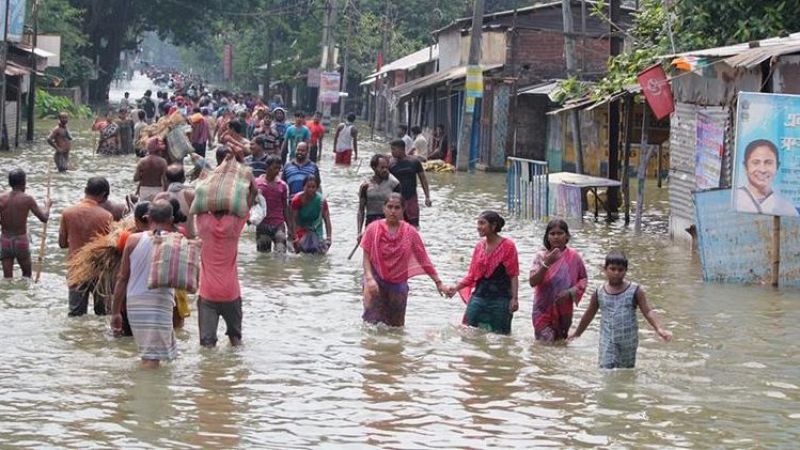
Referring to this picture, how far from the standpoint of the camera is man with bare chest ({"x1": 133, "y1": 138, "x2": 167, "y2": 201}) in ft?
53.7

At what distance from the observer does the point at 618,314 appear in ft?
32.9

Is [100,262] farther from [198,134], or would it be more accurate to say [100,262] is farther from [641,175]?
A: [198,134]

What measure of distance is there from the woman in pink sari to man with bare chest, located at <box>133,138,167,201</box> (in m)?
6.17

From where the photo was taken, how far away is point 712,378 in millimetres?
10516

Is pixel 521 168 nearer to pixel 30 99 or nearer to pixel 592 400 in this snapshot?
pixel 592 400

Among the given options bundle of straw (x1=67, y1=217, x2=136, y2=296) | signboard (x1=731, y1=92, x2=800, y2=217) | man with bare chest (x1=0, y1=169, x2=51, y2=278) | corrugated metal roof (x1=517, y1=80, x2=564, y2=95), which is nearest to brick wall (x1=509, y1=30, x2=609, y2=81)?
corrugated metal roof (x1=517, y1=80, x2=564, y2=95)

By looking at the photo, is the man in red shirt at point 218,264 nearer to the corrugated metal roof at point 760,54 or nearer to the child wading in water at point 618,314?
the child wading in water at point 618,314

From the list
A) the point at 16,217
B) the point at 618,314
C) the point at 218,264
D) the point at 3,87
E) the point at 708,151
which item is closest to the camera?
the point at 618,314

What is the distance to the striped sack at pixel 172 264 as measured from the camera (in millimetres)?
9703

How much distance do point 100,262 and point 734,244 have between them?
261 inches

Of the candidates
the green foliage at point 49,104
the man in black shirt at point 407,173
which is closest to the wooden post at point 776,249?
the man in black shirt at point 407,173

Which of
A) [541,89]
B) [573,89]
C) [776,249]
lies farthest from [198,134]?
[776,249]

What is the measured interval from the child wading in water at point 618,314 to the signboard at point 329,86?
A: 1644 inches

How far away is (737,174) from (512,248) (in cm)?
405
